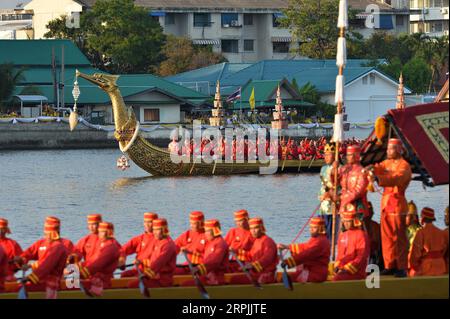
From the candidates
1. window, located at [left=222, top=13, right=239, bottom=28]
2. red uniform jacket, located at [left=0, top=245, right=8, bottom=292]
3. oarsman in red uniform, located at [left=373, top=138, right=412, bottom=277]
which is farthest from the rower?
window, located at [left=222, top=13, right=239, bottom=28]

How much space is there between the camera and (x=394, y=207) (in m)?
17.9

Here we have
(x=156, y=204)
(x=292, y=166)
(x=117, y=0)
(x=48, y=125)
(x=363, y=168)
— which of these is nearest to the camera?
(x=363, y=168)

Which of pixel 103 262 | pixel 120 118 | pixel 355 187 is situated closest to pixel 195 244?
pixel 103 262

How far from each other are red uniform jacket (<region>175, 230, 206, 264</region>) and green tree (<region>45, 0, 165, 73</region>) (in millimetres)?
63822

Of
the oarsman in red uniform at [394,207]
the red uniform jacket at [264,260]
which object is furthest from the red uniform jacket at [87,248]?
the oarsman in red uniform at [394,207]

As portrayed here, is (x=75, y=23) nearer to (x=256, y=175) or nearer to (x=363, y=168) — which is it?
(x=256, y=175)

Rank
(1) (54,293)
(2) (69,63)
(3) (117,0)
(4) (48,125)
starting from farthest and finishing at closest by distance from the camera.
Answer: (3) (117,0) < (2) (69,63) < (4) (48,125) < (1) (54,293)

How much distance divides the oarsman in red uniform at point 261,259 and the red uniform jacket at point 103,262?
1.37 meters

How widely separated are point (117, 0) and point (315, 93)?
12461mm

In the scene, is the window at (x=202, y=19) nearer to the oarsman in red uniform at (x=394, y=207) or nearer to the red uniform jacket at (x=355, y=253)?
the oarsman in red uniform at (x=394, y=207)

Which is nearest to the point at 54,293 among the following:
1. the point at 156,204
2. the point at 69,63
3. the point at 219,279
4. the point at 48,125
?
the point at 219,279

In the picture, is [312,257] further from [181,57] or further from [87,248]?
[181,57]

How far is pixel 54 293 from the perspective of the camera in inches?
678

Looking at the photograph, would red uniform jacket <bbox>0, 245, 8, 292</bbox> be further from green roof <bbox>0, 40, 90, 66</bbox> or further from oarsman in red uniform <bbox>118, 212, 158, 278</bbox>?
green roof <bbox>0, 40, 90, 66</bbox>
